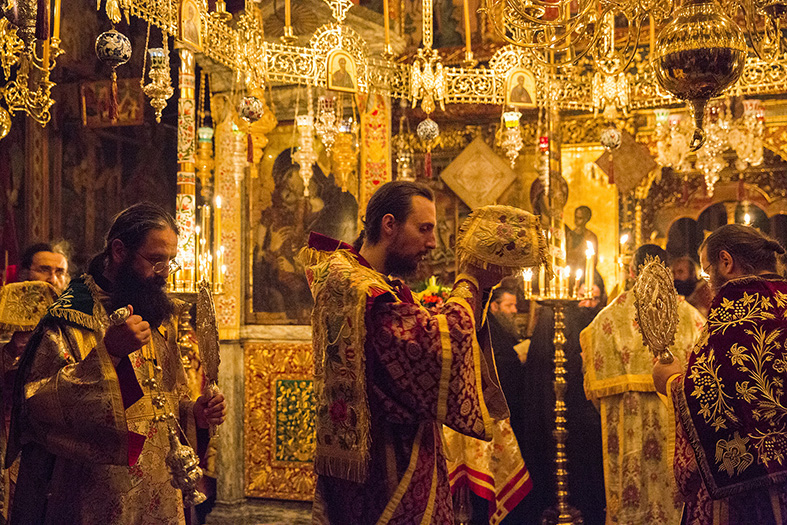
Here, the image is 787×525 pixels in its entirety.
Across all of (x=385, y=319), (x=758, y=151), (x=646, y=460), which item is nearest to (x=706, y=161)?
(x=758, y=151)

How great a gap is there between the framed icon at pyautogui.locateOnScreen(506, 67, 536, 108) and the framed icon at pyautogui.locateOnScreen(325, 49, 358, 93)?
1143 mm

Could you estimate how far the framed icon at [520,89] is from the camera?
18.6 ft

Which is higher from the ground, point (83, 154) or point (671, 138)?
point (83, 154)

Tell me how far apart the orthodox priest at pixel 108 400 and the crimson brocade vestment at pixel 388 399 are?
418 millimetres

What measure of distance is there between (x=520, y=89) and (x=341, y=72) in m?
1.33

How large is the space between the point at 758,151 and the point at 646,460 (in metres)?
2.96

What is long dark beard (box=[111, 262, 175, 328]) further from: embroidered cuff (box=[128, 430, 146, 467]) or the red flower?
the red flower

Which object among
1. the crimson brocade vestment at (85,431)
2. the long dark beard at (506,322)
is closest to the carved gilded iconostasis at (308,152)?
the long dark beard at (506,322)

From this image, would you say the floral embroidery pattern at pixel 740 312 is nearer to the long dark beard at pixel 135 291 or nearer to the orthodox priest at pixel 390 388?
the orthodox priest at pixel 390 388

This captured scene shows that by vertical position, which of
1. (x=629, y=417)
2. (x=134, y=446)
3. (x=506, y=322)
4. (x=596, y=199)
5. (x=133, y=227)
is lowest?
(x=629, y=417)

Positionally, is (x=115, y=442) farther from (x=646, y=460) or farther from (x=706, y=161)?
(x=706, y=161)

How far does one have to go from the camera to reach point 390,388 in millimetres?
2332

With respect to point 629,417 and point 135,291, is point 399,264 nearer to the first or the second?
point 135,291

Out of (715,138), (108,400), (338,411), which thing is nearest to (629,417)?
(715,138)
